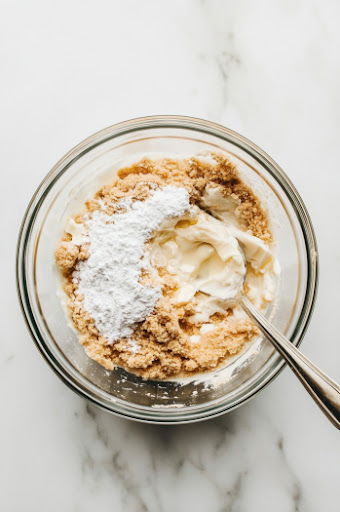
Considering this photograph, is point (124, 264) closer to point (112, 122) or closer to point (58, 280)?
point (58, 280)

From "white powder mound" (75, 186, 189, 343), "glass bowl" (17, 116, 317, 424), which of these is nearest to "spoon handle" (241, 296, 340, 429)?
"glass bowl" (17, 116, 317, 424)

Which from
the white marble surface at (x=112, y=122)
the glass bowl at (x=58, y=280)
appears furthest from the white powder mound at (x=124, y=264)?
the white marble surface at (x=112, y=122)

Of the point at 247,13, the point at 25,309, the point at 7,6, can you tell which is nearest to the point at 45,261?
the point at 25,309

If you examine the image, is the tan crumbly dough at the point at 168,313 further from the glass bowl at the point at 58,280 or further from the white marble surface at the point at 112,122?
the white marble surface at the point at 112,122

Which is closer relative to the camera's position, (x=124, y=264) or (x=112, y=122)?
(x=124, y=264)

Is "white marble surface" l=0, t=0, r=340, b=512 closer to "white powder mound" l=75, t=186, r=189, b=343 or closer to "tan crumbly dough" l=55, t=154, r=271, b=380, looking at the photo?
"tan crumbly dough" l=55, t=154, r=271, b=380

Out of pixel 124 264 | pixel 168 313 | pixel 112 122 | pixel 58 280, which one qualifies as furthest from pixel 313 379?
pixel 112 122
